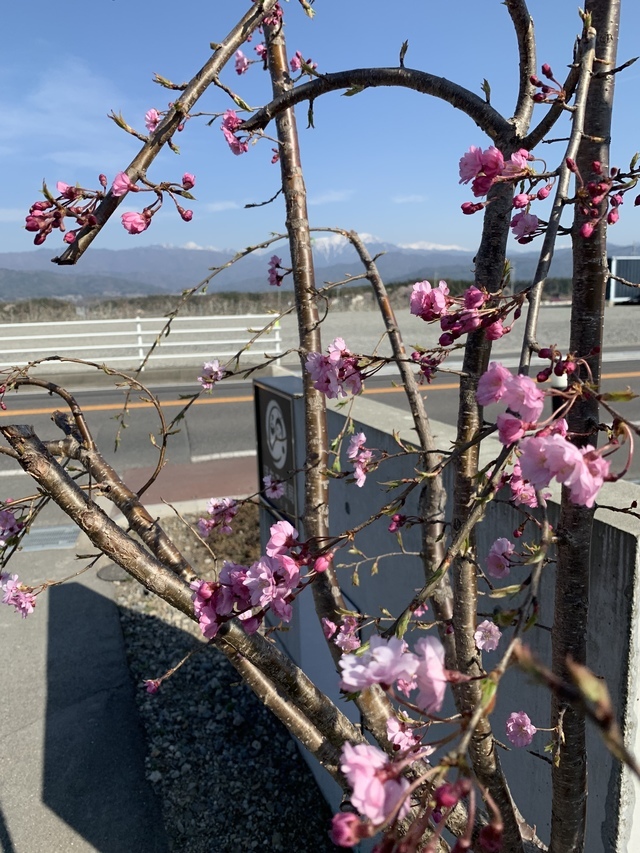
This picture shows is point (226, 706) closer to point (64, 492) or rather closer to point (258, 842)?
point (258, 842)

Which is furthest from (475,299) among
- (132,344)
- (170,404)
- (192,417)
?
(132,344)

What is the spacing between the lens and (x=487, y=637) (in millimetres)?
1593

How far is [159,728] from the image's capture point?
3730 millimetres

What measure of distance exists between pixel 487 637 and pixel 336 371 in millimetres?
753

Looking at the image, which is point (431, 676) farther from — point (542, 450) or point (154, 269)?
point (154, 269)

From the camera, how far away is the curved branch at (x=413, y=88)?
4.33 ft

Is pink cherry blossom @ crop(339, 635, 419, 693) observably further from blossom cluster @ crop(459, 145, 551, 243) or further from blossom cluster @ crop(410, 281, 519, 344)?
blossom cluster @ crop(459, 145, 551, 243)

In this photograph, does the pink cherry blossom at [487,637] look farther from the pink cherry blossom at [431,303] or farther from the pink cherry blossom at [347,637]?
the pink cherry blossom at [431,303]

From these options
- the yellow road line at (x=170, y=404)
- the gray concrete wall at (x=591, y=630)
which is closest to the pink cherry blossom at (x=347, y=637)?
the gray concrete wall at (x=591, y=630)

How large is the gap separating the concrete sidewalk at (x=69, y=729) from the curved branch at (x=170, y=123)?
115 inches

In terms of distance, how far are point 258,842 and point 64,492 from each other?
2.58m

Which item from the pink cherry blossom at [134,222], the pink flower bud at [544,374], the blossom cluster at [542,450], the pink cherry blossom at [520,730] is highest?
the pink cherry blossom at [134,222]

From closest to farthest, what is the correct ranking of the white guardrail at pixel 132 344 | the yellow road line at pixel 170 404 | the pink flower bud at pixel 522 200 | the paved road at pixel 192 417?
1. the pink flower bud at pixel 522 200
2. the paved road at pixel 192 417
3. the yellow road line at pixel 170 404
4. the white guardrail at pixel 132 344

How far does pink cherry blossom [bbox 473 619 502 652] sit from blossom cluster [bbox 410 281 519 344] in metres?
0.76
